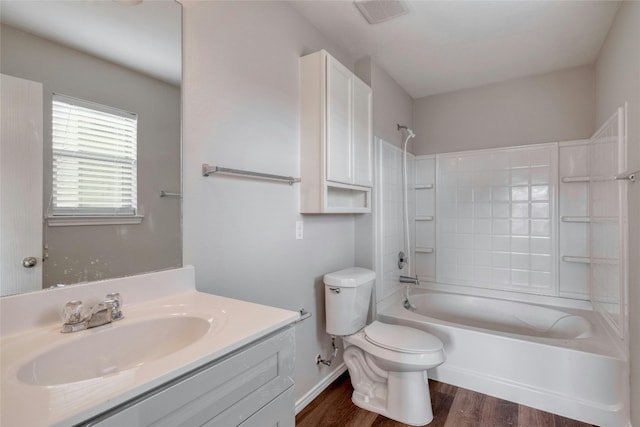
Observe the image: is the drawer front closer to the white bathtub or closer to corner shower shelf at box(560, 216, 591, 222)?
the white bathtub

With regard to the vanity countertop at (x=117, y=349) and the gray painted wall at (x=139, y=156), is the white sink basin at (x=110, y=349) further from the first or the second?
the gray painted wall at (x=139, y=156)

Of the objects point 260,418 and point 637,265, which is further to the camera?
point 637,265

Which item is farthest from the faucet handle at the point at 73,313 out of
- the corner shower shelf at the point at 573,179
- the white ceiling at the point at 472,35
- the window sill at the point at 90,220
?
the corner shower shelf at the point at 573,179

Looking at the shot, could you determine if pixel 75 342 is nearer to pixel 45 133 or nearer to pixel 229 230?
pixel 45 133

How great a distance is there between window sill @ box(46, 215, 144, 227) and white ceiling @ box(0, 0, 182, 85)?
21.6 inches

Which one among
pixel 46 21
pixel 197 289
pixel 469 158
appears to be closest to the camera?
pixel 46 21

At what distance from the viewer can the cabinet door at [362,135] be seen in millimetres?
2170

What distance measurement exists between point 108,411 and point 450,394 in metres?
2.19

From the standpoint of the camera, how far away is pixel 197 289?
135 centimetres

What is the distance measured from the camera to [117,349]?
92cm

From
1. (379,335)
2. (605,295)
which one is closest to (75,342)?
(379,335)

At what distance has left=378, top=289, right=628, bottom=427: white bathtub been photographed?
1.79 meters

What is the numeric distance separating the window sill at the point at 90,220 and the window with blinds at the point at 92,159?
1cm

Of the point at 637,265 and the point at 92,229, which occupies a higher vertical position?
the point at 92,229
